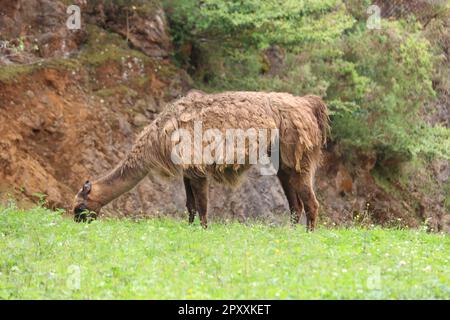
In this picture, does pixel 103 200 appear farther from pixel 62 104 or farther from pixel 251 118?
pixel 62 104

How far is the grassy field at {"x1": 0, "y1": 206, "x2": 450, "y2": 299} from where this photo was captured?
24.2 feet

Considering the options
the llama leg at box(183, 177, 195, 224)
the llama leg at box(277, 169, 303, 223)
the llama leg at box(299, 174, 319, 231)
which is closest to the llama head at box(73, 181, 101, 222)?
the llama leg at box(183, 177, 195, 224)

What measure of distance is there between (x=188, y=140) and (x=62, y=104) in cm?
469

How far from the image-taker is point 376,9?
2006 centimetres

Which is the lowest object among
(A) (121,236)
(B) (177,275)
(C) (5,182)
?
(C) (5,182)

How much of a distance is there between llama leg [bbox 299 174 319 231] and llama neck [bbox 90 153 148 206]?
2.46 metres

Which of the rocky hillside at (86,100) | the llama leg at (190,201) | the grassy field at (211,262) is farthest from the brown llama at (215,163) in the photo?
the rocky hillside at (86,100)

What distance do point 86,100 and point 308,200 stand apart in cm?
596

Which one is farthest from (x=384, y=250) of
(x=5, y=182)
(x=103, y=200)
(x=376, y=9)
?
(x=376, y=9)

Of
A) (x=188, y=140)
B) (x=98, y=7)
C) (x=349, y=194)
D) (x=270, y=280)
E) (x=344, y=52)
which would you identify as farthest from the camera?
(x=349, y=194)

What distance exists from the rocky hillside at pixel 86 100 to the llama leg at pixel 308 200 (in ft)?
14.6

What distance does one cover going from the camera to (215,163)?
39.9 ft

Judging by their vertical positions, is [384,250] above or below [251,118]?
below
